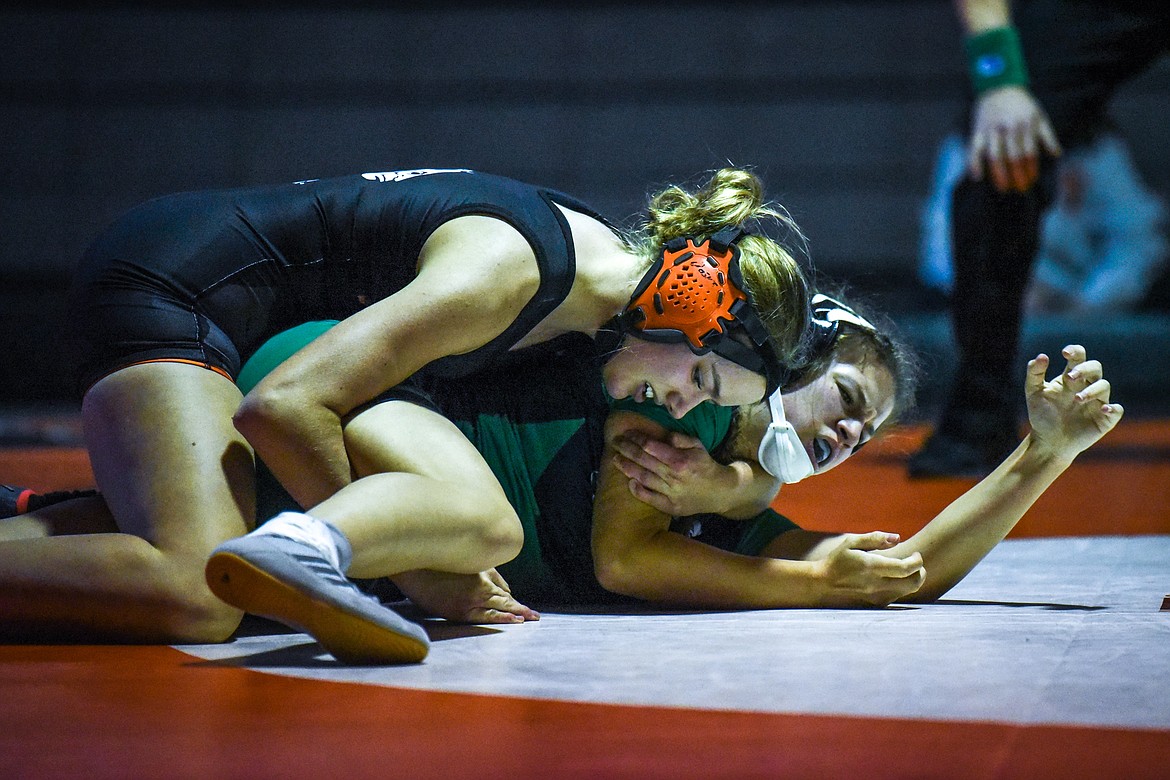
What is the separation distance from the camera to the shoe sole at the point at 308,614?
1.50 meters

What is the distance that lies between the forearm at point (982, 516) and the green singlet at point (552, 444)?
0.24 m

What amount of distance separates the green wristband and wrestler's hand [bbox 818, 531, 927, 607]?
6.25ft

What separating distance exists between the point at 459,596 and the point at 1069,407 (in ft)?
3.17

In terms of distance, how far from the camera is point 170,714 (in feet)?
4.44

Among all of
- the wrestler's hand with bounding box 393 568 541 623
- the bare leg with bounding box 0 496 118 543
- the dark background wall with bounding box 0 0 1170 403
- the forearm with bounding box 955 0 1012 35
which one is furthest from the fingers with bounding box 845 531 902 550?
the dark background wall with bounding box 0 0 1170 403

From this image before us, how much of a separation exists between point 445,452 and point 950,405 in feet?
8.09

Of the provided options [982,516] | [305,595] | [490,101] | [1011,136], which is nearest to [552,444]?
[982,516]

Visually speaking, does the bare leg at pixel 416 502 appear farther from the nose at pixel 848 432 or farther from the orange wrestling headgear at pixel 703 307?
the nose at pixel 848 432

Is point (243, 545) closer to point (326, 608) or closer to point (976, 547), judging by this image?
point (326, 608)

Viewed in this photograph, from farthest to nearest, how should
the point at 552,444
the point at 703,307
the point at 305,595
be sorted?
the point at 552,444
the point at 703,307
the point at 305,595

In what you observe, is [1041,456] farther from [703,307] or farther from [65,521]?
[65,521]

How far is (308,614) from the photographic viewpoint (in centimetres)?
153

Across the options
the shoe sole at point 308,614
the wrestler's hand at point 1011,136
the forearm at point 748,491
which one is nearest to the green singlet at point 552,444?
the forearm at point 748,491

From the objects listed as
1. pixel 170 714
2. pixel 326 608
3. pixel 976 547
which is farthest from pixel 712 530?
pixel 170 714
